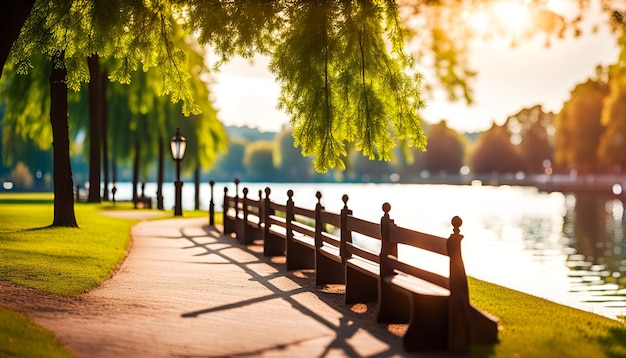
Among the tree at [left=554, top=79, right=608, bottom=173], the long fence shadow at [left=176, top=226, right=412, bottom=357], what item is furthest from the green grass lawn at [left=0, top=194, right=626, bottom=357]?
the tree at [left=554, top=79, right=608, bottom=173]

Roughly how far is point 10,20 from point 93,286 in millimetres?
4050

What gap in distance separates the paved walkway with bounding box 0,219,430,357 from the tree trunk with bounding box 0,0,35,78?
3.49 m

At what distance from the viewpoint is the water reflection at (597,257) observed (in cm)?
1848

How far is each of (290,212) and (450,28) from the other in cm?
521

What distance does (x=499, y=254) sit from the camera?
27688mm

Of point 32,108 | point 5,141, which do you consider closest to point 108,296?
point 32,108

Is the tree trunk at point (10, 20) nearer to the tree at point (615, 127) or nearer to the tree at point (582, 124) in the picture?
the tree at point (615, 127)

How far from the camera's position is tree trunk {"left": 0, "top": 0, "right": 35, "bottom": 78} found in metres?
10.7

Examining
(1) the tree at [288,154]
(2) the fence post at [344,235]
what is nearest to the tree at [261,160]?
(1) the tree at [288,154]

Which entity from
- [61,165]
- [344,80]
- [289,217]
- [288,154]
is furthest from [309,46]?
[288,154]

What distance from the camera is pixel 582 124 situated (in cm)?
9312

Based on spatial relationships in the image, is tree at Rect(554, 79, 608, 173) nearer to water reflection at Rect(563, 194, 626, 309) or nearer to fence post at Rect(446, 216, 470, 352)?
water reflection at Rect(563, 194, 626, 309)

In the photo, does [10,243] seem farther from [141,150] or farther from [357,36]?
[141,150]

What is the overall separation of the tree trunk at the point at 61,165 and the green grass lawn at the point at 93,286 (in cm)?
49
